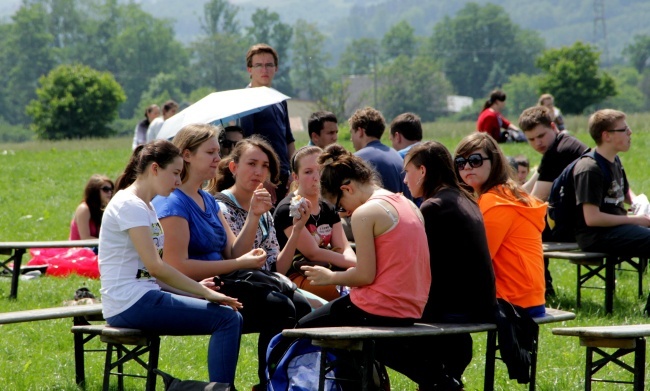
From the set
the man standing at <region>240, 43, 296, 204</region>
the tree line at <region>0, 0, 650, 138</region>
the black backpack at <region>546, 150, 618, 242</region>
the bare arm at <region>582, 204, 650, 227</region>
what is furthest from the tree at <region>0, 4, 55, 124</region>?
the bare arm at <region>582, 204, 650, 227</region>

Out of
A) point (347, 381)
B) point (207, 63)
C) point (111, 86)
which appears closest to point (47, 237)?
point (347, 381)

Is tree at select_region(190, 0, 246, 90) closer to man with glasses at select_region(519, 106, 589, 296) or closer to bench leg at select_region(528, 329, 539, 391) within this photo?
man with glasses at select_region(519, 106, 589, 296)

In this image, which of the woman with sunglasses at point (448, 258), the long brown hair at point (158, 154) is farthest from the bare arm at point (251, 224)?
the woman with sunglasses at point (448, 258)

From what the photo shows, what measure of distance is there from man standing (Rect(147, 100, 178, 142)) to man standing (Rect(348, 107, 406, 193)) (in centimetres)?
716

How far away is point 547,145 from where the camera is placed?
29.1 ft

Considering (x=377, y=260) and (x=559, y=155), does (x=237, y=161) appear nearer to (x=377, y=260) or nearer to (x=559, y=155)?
(x=377, y=260)

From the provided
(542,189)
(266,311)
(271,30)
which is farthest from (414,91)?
(266,311)

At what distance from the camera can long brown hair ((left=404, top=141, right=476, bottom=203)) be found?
5141mm

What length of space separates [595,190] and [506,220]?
2794 millimetres

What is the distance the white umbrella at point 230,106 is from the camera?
7375mm

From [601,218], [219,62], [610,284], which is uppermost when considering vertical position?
[219,62]

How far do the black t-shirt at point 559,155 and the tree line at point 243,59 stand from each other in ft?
364

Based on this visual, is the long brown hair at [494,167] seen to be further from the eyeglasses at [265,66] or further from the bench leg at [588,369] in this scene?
the eyeglasses at [265,66]

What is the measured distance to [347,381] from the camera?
5.07 meters
